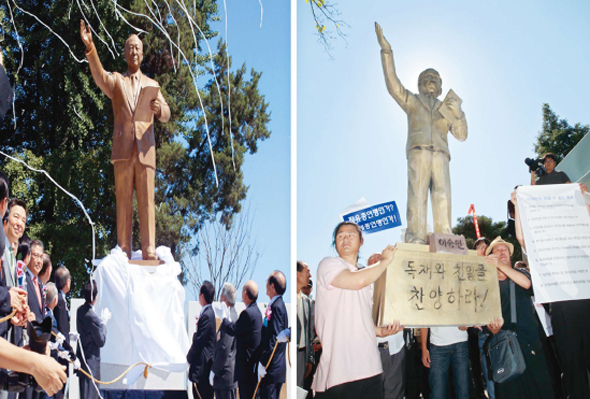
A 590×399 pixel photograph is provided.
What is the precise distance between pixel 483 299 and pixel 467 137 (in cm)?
121

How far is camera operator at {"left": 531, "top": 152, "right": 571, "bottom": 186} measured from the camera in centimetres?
399

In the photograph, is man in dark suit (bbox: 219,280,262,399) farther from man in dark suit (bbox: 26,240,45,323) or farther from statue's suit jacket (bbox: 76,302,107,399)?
man in dark suit (bbox: 26,240,45,323)

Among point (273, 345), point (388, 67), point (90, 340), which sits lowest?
point (273, 345)

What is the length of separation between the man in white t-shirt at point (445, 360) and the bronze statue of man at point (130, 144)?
68.4 inches

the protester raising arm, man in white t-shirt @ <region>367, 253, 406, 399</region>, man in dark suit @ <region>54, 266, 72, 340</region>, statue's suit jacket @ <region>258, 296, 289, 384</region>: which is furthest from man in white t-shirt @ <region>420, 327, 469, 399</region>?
man in dark suit @ <region>54, 266, 72, 340</region>

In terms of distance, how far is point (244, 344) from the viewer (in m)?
3.59

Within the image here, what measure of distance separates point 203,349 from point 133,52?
1.73 metres

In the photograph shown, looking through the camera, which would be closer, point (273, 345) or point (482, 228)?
point (273, 345)

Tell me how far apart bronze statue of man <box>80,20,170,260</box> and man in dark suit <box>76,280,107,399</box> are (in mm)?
359

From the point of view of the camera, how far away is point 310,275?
13.1 ft

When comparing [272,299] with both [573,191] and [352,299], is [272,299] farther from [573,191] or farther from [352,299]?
[573,191]

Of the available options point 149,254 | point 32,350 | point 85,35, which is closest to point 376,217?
point 149,254

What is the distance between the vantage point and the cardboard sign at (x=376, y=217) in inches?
152

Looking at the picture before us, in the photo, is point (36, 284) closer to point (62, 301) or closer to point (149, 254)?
point (62, 301)
